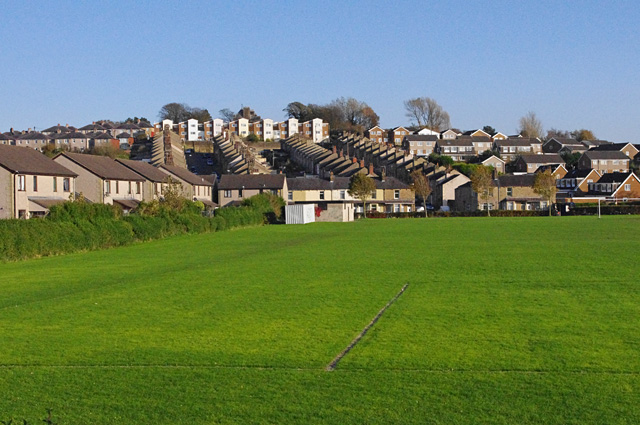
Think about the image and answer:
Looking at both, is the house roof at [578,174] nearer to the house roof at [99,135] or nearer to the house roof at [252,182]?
the house roof at [252,182]

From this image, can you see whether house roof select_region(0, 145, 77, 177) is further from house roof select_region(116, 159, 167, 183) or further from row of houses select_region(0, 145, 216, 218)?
house roof select_region(116, 159, 167, 183)

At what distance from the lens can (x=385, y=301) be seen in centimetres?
1655

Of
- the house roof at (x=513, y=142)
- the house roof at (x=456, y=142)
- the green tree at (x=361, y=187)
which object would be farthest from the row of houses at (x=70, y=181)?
the house roof at (x=513, y=142)

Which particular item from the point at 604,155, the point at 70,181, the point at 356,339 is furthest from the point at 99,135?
the point at 356,339

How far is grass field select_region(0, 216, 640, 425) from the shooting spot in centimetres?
845

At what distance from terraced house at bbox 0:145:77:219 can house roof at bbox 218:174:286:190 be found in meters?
37.2

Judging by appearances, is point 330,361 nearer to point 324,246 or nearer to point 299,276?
point 299,276

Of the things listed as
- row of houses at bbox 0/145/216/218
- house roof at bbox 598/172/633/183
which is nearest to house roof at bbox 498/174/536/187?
house roof at bbox 598/172/633/183

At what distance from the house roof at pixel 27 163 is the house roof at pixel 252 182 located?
37334 millimetres

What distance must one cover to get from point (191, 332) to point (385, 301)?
497cm

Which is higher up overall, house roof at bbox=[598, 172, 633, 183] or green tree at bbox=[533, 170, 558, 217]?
house roof at bbox=[598, 172, 633, 183]

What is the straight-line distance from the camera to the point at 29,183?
177 feet

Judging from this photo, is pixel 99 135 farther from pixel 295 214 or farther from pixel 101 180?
pixel 101 180

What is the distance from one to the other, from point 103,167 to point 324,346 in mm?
59597
